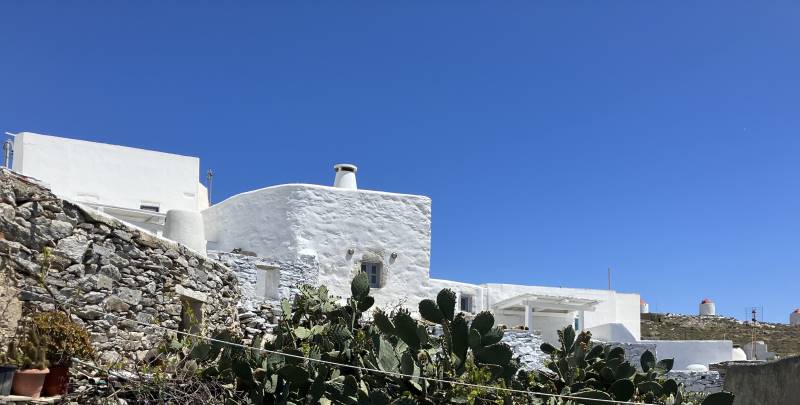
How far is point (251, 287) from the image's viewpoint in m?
17.2

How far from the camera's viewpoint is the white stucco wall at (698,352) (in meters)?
19.4

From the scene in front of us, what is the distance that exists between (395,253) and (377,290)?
107cm

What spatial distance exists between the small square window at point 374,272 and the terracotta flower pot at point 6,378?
13930mm

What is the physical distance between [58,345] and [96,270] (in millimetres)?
1496

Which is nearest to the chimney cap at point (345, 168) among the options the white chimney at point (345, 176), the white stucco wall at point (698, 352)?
the white chimney at point (345, 176)

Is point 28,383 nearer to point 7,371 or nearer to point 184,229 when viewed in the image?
point 7,371

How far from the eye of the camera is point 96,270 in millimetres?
8195

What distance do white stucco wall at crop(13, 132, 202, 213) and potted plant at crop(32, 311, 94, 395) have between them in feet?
39.7

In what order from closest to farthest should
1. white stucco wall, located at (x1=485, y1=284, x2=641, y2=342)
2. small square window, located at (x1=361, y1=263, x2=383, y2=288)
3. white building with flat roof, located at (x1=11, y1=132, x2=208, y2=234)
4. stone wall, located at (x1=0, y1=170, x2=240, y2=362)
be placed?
stone wall, located at (x1=0, y1=170, x2=240, y2=362) < white building with flat roof, located at (x1=11, y1=132, x2=208, y2=234) < small square window, located at (x1=361, y1=263, x2=383, y2=288) < white stucco wall, located at (x1=485, y1=284, x2=641, y2=342)

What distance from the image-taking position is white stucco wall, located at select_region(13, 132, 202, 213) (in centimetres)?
1869

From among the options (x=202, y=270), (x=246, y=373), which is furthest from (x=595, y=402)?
(x=202, y=270)

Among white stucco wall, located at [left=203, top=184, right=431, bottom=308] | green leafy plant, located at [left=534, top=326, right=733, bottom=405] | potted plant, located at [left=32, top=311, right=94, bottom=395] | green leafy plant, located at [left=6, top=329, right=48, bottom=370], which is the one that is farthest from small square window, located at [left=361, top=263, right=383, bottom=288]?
green leafy plant, located at [left=6, top=329, right=48, bottom=370]

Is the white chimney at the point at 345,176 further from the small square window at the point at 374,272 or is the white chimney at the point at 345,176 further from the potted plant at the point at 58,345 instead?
the potted plant at the point at 58,345

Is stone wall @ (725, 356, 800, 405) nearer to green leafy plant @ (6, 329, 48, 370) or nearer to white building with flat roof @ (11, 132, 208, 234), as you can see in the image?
green leafy plant @ (6, 329, 48, 370)
